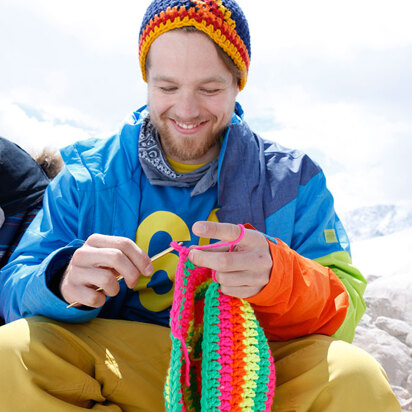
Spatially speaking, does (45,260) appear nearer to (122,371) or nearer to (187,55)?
(122,371)

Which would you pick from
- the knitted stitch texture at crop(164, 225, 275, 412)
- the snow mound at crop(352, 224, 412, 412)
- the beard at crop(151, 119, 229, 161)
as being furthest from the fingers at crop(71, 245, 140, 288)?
the snow mound at crop(352, 224, 412, 412)

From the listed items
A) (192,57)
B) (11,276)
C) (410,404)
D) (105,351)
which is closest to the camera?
(105,351)

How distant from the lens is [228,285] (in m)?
1.07

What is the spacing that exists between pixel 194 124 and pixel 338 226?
0.70 meters

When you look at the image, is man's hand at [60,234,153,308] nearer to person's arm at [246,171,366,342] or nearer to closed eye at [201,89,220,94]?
person's arm at [246,171,366,342]

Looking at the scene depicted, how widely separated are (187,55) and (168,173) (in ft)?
1.42

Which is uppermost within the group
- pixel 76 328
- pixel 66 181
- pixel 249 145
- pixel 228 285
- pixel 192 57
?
pixel 192 57

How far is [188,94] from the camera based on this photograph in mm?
1588

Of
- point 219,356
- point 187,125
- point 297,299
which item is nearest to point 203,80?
point 187,125

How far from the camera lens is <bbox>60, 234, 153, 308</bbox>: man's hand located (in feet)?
3.72

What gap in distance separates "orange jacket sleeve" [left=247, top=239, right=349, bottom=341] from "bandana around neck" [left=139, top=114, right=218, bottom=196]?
54 centimetres

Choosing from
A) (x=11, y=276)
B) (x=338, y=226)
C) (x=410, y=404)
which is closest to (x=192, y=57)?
(x=338, y=226)

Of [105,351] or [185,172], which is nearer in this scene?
[105,351]

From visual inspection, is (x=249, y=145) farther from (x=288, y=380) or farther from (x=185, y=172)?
(x=288, y=380)
